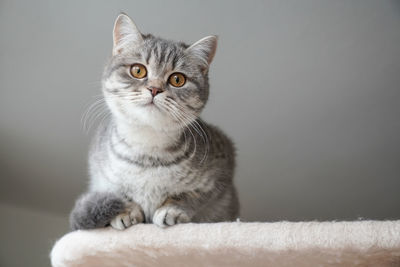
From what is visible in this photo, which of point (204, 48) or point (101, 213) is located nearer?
point (101, 213)

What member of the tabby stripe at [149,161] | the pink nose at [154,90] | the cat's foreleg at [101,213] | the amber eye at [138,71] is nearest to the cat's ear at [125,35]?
the amber eye at [138,71]

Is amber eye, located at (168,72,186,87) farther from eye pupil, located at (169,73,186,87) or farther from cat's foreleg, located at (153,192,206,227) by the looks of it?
cat's foreleg, located at (153,192,206,227)

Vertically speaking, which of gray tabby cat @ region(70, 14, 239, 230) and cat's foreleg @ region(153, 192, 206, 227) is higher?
gray tabby cat @ region(70, 14, 239, 230)

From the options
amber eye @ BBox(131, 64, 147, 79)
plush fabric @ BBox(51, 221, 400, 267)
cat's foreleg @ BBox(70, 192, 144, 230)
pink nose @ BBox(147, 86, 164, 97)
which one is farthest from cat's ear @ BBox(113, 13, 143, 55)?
plush fabric @ BBox(51, 221, 400, 267)

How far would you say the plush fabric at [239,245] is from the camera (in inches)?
40.8

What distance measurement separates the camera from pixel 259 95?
7.66 feet

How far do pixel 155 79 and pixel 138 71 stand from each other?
88 mm

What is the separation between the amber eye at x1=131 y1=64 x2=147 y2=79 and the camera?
1.53 meters

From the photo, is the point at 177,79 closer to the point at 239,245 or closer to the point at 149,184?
the point at 149,184

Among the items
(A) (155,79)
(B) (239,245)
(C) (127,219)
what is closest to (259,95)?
(A) (155,79)

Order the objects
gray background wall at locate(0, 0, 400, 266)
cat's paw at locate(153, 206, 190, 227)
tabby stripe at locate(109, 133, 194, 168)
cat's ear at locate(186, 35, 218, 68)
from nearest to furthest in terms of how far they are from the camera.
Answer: cat's paw at locate(153, 206, 190, 227) → tabby stripe at locate(109, 133, 194, 168) → cat's ear at locate(186, 35, 218, 68) → gray background wall at locate(0, 0, 400, 266)

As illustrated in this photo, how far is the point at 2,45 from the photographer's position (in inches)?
79.8

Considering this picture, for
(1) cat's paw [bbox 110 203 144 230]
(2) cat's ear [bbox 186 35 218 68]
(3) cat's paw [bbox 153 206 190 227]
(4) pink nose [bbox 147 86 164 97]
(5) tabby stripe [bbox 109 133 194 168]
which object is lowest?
(1) cat's paw [bbox 110 203 144 230]

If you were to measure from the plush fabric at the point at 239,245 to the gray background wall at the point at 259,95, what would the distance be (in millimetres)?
1003
